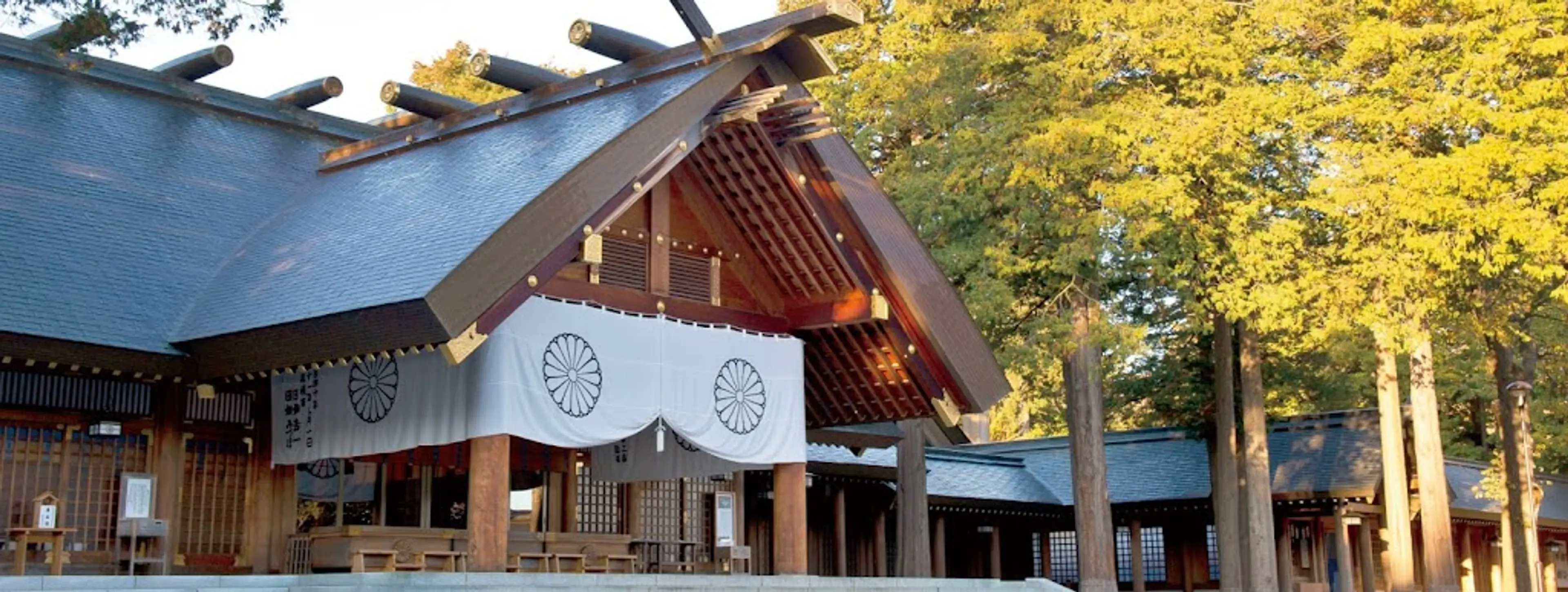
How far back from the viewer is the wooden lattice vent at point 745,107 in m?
14.1

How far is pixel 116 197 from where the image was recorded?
14.8 meters

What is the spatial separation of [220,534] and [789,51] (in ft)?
Answer: 22.0

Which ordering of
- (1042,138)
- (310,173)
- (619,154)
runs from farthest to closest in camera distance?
(1042,138), (310,173), (619,154)

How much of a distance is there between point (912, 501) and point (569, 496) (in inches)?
285

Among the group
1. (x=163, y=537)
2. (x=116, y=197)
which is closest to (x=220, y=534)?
(x=163, y=537)

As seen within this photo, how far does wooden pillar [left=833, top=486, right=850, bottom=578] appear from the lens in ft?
78.0

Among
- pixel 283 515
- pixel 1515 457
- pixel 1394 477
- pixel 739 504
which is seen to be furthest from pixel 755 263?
pixel 1515 457

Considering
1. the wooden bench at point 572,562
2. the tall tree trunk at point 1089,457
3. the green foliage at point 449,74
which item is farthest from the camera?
the green foliage at point 449,74

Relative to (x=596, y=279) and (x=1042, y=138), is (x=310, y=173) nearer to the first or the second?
(x=596, y=279)

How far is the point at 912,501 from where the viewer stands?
22484 millimetres

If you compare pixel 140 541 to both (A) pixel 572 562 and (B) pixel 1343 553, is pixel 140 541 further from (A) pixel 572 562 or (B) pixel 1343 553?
(B) pixel 1343 553

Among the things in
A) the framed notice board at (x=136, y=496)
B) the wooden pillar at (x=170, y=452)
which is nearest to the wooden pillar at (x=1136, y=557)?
the wooden pillar at (x=170, y=452)

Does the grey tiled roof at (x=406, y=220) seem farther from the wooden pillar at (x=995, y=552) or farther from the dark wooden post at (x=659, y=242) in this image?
the wooden pillar at (x=995, y=552)

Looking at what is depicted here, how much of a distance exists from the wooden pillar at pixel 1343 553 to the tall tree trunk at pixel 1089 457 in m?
8.01
